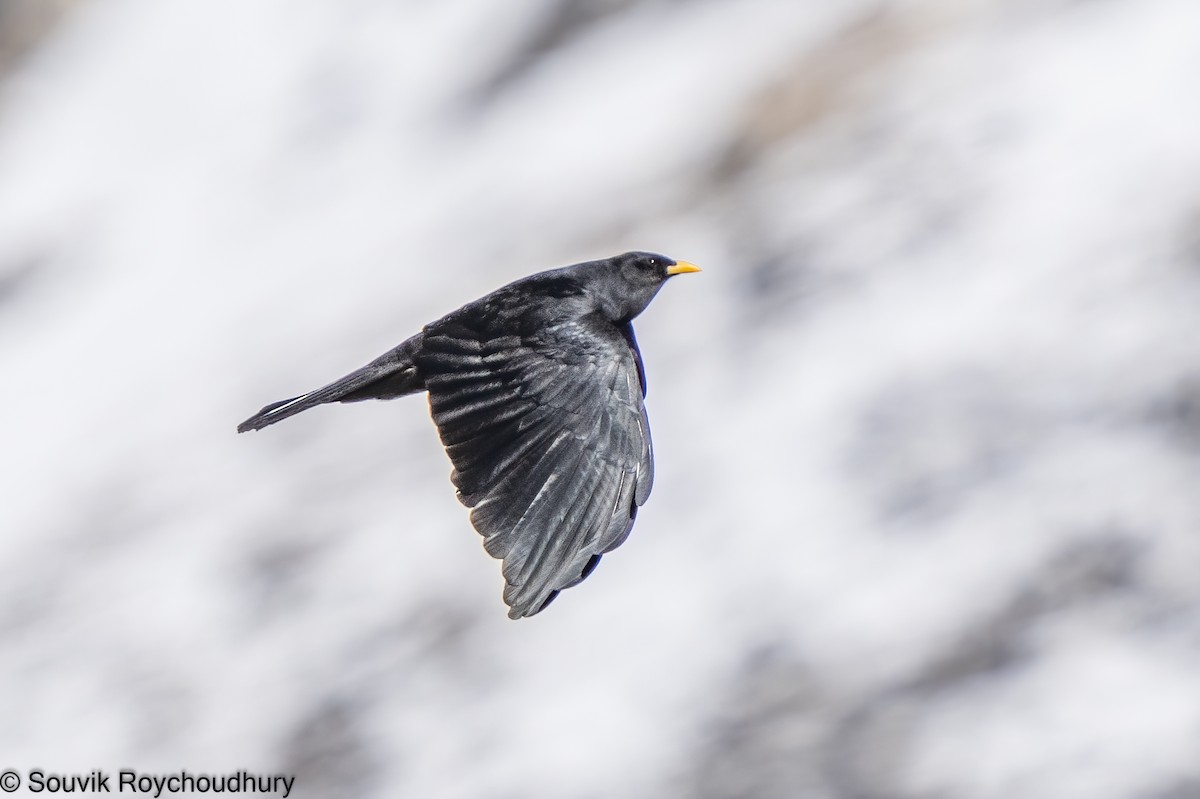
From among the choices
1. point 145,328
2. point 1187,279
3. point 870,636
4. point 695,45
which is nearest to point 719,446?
point 870,636

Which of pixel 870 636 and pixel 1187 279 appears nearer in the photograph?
pixel 870 636

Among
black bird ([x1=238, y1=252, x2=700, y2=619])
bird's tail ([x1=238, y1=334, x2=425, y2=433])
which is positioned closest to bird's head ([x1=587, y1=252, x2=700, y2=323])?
black bird ([x1=238, y1=252, x2=700, y2=619])

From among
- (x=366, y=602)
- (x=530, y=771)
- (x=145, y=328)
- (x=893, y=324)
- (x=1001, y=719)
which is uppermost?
(x=145, y=328)

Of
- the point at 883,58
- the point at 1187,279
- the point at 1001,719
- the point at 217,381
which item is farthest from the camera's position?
the point at 217,381

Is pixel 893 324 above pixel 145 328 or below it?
below

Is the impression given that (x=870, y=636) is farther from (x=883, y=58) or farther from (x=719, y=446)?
(x=883, y=58)

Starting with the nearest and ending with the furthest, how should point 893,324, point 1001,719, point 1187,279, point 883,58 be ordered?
point 1001,719 < point 1187,279 < point 893,324 < point 883,58

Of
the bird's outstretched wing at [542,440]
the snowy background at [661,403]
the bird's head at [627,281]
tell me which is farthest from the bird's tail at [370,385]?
the snowy background at [661,403]
